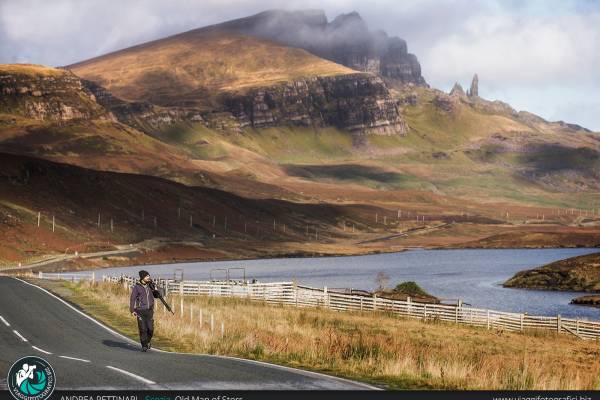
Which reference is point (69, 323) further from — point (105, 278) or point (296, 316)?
point (105, 278)

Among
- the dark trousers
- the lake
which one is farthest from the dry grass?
the lake

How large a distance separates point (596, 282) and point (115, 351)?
9402 cm

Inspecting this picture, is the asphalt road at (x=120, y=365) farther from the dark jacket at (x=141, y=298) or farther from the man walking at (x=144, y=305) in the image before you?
the dark jacket at (x=141, y=298)

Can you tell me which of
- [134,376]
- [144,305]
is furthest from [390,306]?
[134,376]

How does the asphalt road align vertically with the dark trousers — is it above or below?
below

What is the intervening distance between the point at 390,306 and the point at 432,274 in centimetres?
7965

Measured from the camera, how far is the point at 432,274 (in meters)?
142

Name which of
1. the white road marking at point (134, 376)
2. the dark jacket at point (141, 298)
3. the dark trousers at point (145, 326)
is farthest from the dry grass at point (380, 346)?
the white road marking at point (134, 376)

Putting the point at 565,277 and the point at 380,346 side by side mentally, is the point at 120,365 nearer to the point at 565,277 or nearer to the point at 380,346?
the point at 380,346

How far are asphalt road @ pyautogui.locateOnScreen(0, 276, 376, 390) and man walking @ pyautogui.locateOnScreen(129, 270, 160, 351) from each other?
66cm

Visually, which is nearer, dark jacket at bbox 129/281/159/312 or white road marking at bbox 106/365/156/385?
white road marking at bbox 106/365/156/385

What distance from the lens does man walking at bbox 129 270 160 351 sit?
99.3ft

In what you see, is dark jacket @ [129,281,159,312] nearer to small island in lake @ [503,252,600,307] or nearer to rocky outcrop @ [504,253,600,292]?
small island in lake @ [503,252,600,307]

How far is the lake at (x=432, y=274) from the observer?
93625 mm
